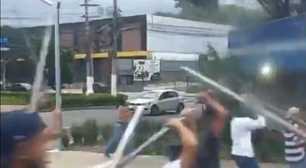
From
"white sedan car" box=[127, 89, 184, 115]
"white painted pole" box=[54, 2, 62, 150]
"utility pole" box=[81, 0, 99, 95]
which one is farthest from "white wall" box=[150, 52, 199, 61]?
"white painted pole" box=[54, 2, 62, 150]

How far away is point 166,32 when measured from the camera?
7.75 feet

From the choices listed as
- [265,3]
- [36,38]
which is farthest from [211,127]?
[36,38]

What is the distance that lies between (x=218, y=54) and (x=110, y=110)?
60cm

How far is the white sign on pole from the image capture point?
218 cm

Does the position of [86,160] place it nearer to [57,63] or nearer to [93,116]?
[93,116]

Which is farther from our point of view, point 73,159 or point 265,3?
point 265,3

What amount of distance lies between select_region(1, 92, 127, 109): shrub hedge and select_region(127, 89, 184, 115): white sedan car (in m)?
0.08

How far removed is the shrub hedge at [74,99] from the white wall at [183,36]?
21 centimetres

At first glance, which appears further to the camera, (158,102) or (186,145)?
(158,102)

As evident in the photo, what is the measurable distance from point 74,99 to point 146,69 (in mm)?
307

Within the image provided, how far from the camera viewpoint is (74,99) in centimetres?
203

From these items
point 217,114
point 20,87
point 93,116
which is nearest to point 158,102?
point 93,116

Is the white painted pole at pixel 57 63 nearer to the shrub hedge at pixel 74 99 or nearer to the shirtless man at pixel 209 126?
the shrub hedge at pixel 74 99

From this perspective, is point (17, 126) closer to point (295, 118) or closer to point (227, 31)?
point (227, 31)
